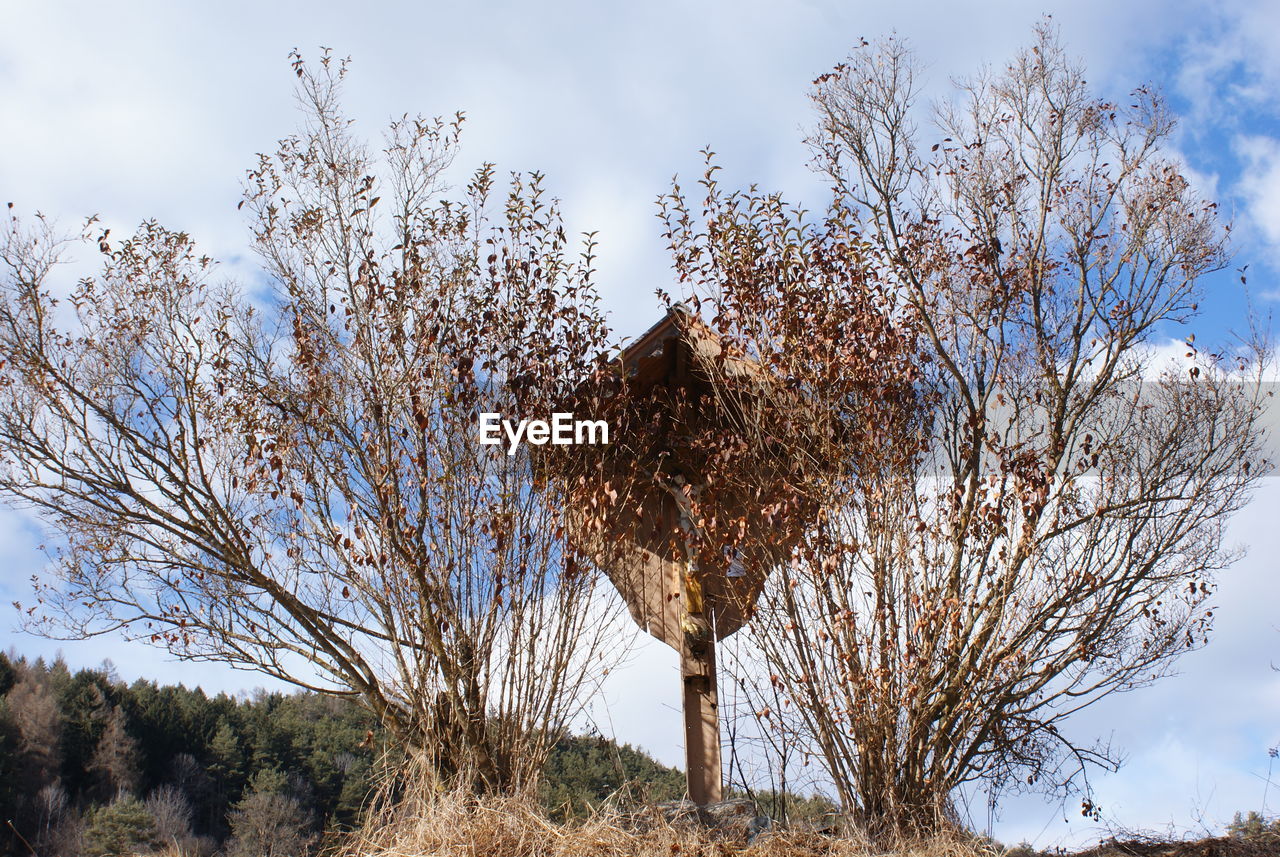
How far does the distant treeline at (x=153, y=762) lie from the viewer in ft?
59.2

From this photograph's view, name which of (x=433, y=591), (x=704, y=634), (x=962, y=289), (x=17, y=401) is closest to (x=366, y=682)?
(x=433, y=591)

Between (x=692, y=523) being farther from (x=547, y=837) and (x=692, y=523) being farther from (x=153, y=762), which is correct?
(x=153, y=762)

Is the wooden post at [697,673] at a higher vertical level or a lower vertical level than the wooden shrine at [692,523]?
lower

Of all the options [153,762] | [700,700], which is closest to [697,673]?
[700,700]

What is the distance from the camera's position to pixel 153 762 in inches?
926

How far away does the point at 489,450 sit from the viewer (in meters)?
5.25

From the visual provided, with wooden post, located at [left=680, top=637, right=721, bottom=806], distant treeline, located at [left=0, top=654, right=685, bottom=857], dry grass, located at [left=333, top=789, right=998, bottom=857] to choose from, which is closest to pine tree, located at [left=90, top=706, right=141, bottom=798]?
distant treeline, located at [left=0, top=654, right=685, bottom=857]

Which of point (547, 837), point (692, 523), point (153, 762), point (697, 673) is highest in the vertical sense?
point (692, 523)

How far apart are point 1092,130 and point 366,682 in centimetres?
612

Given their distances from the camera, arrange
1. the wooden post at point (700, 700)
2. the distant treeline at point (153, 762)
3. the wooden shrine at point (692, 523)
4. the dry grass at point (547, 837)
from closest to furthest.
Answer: the dry grass at point (547, 837) < the wooden shrine at point (692, 523) < the wooden post at point (700, 700) < the distant treeline at point (153, 762)

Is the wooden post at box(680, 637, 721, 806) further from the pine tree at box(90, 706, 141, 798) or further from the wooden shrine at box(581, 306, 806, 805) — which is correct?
the pine tree at box(90, 706, 141, 798)

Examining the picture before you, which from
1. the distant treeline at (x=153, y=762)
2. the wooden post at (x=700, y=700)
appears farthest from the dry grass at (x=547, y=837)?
the distant treeline at (x=153, y=762)

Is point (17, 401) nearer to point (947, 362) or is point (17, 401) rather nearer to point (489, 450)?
point (489, 450)

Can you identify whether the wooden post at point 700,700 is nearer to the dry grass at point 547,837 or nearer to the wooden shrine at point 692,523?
the wooden shrine at point 692,523
